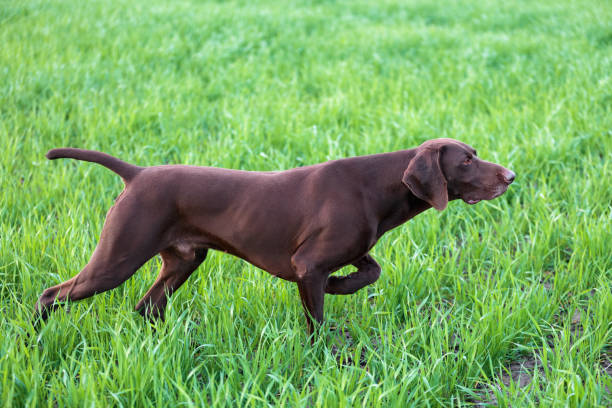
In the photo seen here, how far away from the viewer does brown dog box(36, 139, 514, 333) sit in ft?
8.25

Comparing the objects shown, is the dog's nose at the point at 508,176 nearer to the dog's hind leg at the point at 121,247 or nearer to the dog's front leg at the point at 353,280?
the dog's front leg at the point at 353,280

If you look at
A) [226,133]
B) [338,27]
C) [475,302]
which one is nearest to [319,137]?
[226,133]

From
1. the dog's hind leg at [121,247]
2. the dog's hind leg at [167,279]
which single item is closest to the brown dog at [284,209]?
the dog's hind leg at [121,247]

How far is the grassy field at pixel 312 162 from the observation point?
8.02 feet

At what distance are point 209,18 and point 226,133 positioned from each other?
5.96m

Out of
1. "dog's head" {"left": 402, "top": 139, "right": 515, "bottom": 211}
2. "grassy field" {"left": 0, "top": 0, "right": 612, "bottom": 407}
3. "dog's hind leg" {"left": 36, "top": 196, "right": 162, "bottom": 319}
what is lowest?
"grassy field" {"left": 0, "top": 0, "right": 612, "bottom": 407}

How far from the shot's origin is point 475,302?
10.2ft

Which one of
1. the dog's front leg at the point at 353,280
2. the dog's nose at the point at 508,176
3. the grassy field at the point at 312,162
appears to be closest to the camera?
the grassy field at the point at 312,162

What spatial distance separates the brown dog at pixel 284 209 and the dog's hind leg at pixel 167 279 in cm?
11

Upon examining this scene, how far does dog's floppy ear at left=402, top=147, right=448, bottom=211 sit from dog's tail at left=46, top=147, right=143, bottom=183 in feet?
4.08

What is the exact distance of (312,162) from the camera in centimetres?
471

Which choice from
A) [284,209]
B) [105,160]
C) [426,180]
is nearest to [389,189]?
[426,180]

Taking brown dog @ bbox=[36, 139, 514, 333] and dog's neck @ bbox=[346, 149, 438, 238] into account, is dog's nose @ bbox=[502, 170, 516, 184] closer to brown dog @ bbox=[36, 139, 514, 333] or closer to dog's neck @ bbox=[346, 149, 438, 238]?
brown dog @ bbox=[36, 139, 514, 333]

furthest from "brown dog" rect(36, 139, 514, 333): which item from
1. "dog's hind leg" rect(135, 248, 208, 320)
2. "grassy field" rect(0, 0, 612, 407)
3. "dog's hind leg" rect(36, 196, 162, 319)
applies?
"grassy field" rect(0, 0, 612, 407)
